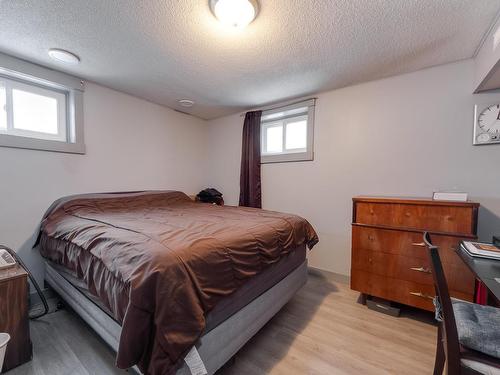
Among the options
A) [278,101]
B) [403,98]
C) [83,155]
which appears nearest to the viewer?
[403,98]

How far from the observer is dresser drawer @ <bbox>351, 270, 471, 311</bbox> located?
1.73 metres

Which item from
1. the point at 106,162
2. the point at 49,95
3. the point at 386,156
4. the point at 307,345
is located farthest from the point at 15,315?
the point at 386,156

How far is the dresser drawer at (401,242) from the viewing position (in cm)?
166

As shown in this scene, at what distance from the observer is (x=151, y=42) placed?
174cm

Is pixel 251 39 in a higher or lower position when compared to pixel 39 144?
higher

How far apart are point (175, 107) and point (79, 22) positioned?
69.1 inches

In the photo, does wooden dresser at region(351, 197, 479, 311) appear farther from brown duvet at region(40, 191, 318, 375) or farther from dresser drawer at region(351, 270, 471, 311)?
brown duvet at region(40, 191, 318, 375)

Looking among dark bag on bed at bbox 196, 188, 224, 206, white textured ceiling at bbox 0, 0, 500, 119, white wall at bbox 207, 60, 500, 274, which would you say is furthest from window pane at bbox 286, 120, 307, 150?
dark bag on bed at bbox 196, 188, 224, 206

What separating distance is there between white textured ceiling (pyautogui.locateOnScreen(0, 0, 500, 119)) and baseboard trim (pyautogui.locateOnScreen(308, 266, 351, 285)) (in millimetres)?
2247

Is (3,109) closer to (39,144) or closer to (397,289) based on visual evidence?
(39,144)

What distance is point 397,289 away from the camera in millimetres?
1863

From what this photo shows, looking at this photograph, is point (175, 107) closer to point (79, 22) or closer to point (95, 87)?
point (95, 87)

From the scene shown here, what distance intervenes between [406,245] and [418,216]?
10.4 inches

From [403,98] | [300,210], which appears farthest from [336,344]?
[403,98]
